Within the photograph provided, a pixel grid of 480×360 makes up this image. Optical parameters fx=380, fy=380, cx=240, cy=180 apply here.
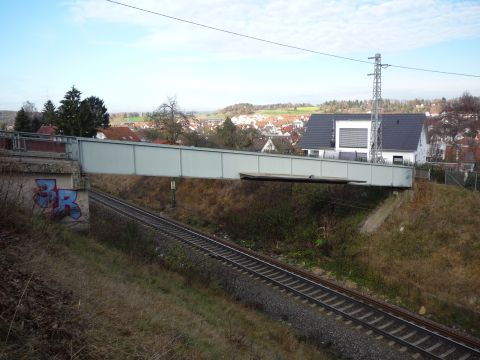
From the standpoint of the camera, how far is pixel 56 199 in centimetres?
1318

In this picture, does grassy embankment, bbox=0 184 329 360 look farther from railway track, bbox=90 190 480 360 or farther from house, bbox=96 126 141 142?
house, bbox=96 126 141 142

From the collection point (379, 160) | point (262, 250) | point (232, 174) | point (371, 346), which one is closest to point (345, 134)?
point (379, 160)

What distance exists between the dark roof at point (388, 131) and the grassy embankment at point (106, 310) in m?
28.5

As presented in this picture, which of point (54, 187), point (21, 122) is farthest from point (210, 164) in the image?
point (21, 122)

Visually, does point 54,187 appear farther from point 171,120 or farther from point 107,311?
point 171,120

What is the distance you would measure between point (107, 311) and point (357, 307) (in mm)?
9650

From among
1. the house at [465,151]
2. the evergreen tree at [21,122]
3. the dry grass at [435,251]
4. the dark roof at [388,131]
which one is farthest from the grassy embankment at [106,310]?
the evergreen tree at [21,122]

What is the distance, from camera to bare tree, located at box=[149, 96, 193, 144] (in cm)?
4369

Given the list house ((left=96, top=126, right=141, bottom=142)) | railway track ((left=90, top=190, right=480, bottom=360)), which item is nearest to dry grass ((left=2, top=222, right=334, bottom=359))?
railway track ((left=90, top=190, right=480, bottom=360))

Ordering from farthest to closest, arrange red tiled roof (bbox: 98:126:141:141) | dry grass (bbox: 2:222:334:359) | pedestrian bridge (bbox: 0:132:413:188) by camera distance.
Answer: red tiled roof (bbox: 98:126:141:141) < pedestrian bridge (bbox: 0:132:413:188) < dry grass (bbox: 2:222:334:359)

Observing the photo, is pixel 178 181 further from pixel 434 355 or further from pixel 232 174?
pixel 434 355

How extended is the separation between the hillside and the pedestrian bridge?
9.69ft

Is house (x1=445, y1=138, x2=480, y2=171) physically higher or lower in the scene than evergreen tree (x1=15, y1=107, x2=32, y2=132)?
lower

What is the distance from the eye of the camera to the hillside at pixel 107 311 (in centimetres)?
523
